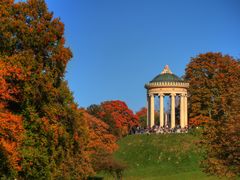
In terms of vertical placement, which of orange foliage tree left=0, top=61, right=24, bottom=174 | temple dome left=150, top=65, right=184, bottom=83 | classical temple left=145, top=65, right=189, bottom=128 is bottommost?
orange foliage tree left=0, top=61, right=24, bottom=174

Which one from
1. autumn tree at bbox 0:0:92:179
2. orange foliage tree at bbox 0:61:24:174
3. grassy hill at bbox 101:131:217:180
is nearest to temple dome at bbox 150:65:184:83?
grassy hill at bbox 101:131:217:180

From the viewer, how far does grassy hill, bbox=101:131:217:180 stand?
4874 cm

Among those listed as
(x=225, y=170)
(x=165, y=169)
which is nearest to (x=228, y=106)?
(x=225, y=170)

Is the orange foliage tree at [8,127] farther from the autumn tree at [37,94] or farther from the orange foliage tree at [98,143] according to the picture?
the orange foliage tree at [98,143]

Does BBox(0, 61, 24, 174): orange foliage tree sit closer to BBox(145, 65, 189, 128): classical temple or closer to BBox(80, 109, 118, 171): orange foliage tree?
BBox(80, 109, 118, 171): orange foliage tree

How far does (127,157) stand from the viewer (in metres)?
57.3

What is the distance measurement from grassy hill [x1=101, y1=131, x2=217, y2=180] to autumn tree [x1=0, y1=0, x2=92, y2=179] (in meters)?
14.6

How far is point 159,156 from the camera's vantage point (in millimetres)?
55969

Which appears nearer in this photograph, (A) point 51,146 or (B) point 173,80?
(A) point 51,146


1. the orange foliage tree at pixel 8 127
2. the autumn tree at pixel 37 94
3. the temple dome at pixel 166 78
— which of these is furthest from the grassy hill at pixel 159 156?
the orange foliage tree at pixel 8 127

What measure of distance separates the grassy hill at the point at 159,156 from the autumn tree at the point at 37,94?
1457 centimetres

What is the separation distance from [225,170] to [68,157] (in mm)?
9658

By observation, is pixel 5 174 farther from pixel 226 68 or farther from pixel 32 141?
pixel 226 68

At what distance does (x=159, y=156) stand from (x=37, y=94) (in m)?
28.7
